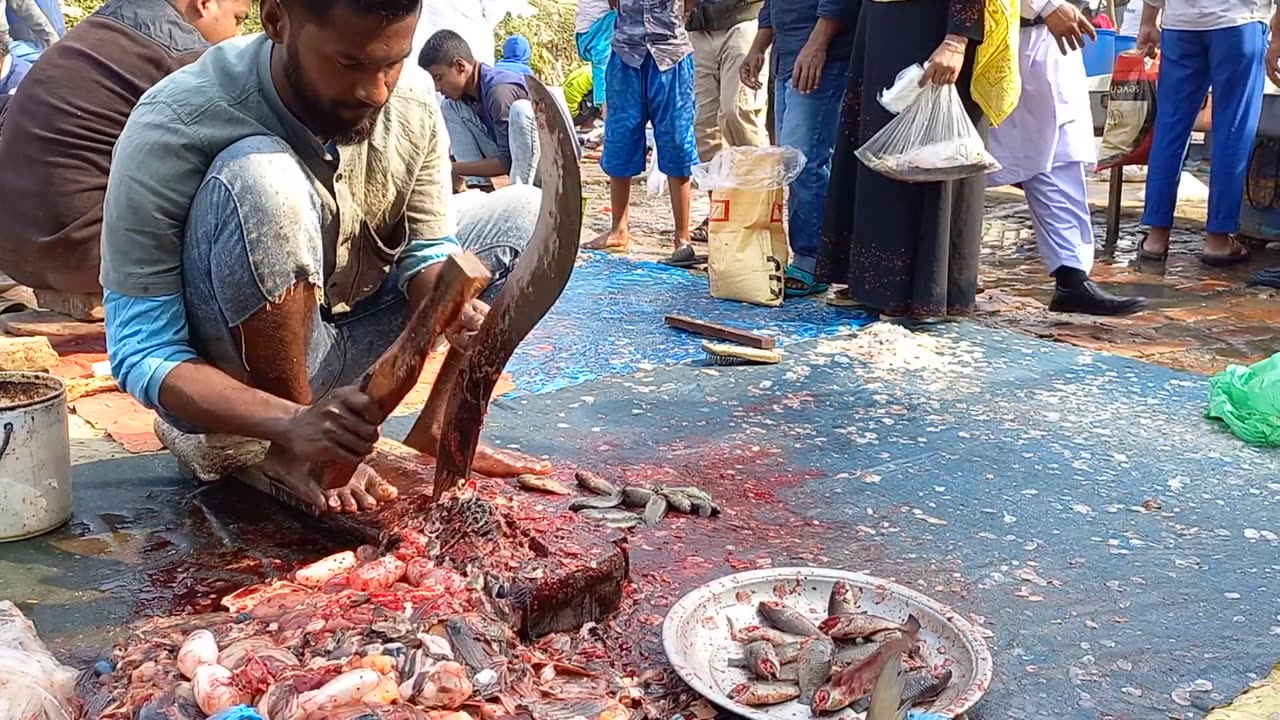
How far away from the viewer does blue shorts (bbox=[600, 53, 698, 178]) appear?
267 inches

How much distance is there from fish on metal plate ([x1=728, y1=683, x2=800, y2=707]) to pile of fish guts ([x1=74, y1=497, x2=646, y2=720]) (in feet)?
0.62

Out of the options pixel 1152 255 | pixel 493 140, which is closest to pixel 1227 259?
pixel 1152 255

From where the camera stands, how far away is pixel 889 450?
3.45 meters

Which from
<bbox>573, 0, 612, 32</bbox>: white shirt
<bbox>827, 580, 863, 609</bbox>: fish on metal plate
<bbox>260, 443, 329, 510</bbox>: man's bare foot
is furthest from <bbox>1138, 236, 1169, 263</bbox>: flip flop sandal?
<bbox>260, 443, 329, 510</bbox>: man's bare foot

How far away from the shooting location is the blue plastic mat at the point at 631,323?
436 centimetres

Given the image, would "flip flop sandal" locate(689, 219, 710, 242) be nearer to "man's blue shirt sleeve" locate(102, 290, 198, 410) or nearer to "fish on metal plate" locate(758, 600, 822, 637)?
"man's blue shirt sleeve" locate(102, 290, 198, 410)

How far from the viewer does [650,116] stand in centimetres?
694

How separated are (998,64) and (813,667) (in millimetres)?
3370

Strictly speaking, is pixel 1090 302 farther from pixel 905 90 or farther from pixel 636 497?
pixel 636 497

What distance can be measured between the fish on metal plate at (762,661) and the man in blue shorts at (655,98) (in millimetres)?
4560

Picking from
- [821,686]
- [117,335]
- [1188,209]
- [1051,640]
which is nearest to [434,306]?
[117,335]

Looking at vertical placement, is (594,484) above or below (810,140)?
below

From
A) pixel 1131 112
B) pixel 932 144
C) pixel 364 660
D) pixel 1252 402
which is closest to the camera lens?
pixel 364 660

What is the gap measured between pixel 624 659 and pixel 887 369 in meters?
2.31
